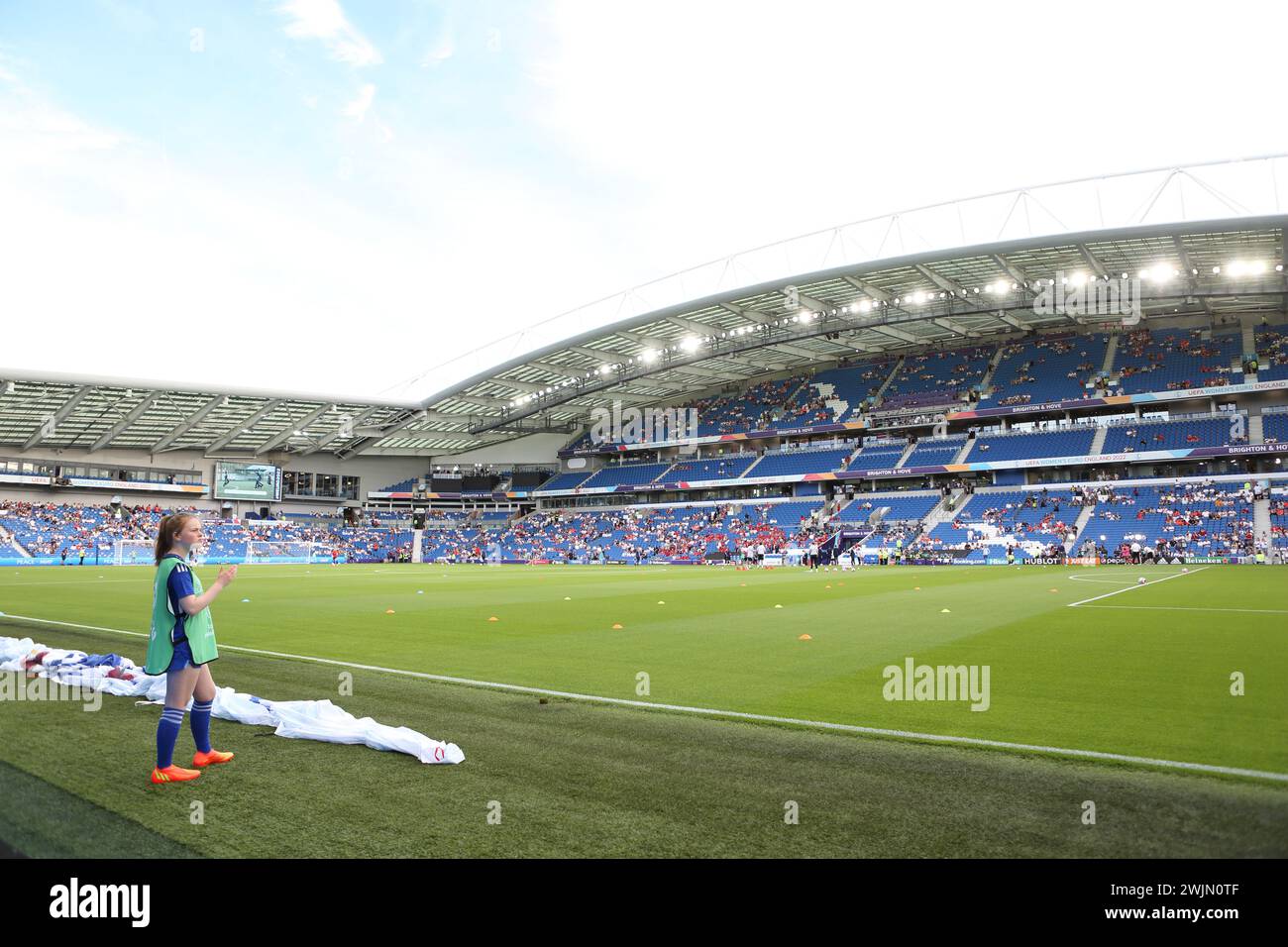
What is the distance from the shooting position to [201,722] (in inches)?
207

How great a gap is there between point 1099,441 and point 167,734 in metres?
56.8

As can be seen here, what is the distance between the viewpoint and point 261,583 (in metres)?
28.7

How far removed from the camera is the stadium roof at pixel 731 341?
39.4 m

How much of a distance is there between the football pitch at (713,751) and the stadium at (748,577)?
0.14ft

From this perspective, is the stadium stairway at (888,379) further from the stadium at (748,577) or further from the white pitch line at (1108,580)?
the white pitch line at (1108,580)

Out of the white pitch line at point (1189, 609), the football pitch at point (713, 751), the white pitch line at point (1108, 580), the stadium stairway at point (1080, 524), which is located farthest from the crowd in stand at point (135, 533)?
the stadium stairway at point (1080, 524)

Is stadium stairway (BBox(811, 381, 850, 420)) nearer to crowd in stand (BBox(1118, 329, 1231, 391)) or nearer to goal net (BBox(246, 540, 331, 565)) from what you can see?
crowd in stand (BBox(1118, 329, 1231, 391))

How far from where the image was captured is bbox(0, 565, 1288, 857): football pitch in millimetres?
3984

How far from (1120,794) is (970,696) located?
305 centimetres
